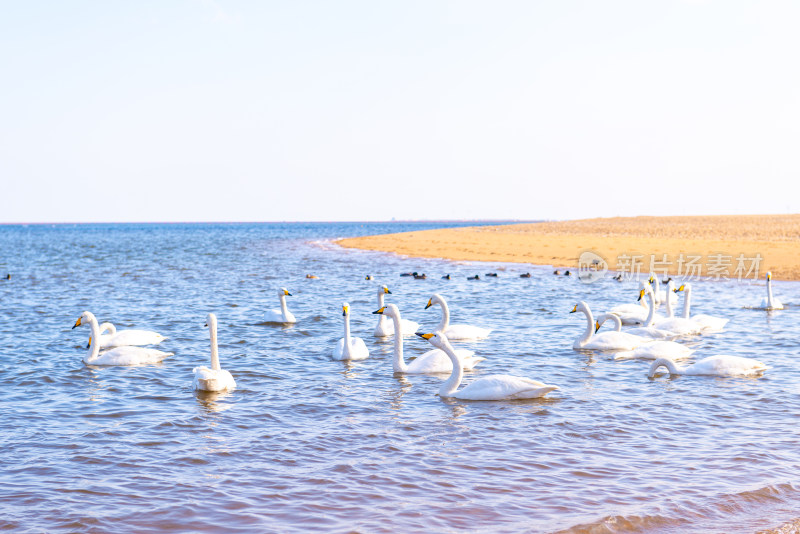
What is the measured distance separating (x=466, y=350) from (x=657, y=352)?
3417 millimetres

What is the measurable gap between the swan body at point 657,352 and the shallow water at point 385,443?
0.78 feet

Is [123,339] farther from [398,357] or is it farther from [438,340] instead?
[438,340]

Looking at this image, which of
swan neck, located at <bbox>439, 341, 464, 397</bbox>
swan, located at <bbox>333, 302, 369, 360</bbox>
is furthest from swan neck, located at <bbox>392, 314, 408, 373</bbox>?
swan neck, located at <bbox>439, 341, 464, 397</bbox>

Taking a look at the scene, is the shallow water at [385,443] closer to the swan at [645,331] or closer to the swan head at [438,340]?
the swan head at [438,340]

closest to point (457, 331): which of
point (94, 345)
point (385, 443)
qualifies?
point (94, 345)

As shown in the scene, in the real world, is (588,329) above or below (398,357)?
above

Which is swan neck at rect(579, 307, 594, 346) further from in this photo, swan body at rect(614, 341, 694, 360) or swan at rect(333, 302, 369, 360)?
swan at rect(333, 302, 369, 360)

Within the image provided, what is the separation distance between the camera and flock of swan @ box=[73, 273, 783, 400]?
1077 centimetres

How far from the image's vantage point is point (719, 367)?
11.9 metres

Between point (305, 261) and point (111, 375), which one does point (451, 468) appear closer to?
point (111, 375)

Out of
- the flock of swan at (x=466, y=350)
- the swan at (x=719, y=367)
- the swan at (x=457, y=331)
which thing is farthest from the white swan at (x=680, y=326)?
the swan at (x=719, y=367)

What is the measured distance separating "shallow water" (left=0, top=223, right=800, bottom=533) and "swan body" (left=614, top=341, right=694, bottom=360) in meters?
0.24

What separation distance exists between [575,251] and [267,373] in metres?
32.5

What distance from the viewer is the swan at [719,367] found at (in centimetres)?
1191
